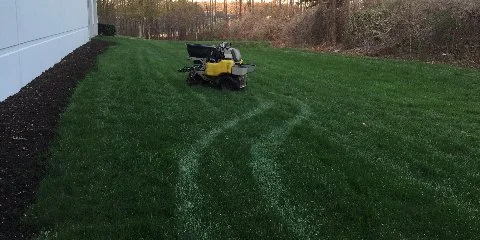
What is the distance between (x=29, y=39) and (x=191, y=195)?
6.57 m

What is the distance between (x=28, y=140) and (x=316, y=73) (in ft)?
30.7

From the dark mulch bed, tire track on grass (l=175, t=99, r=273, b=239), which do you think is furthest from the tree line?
tire track on grass (l=175, t=99, r=273, b=239)

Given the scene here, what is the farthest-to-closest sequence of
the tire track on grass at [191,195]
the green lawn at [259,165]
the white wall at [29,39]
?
the white wall at [29,39]
the green lawn at [259,165]
the tire track on grass at [191,195]

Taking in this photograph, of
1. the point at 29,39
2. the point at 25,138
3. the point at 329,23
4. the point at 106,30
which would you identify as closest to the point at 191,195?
the point at 25,138

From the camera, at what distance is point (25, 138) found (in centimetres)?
596

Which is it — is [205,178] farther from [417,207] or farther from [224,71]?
[224,71]

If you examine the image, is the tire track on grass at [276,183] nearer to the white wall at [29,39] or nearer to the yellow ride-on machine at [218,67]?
the yellow ride-on machine at [218,67]

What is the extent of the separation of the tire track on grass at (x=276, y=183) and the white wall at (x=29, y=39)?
418 centimetres

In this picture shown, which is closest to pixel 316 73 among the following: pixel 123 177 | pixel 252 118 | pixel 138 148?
pixel 252 118

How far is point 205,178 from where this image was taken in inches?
202

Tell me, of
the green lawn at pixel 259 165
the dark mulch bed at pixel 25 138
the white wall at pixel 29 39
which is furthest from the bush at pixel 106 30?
the green lawn at pixel 259 165

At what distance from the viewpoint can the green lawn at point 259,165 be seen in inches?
162

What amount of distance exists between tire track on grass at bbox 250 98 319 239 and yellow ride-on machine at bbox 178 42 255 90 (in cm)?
262

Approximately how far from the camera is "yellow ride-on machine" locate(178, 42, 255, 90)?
9891mm
